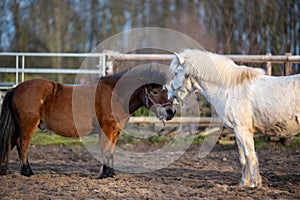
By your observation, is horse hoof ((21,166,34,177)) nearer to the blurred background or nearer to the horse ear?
the horse ear

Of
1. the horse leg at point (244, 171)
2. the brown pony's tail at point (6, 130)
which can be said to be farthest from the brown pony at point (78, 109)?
the horse leg at point (244, 171)

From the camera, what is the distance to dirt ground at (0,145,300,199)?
426 cm

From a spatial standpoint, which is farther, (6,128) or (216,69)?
(6,128)

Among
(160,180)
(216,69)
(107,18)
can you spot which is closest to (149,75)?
(216,69)

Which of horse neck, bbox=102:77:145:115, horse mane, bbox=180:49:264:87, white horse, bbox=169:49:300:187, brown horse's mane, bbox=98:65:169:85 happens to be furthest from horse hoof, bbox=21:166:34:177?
horse mane, bbox=180:49:264:87

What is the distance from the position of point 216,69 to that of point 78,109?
1892 millimetres

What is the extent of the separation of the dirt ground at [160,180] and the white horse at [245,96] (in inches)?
17.1

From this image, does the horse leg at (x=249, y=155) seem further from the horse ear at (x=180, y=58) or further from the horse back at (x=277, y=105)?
the horse ear at (x=180, y=58)

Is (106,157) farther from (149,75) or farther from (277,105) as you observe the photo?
(277,105)

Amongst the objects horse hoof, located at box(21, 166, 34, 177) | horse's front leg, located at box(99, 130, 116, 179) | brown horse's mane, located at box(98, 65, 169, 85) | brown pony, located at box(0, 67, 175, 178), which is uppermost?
brown horse's mane, located at box(98, 65, 169, 85)

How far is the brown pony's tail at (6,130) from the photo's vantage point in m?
5.40

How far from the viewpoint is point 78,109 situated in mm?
5566

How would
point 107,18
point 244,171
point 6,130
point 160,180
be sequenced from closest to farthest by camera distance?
point 244,171 < point 160,180 < point 6,130 < point 107,18

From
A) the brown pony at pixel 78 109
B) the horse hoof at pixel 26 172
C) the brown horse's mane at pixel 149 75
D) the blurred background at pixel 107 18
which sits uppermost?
the blurred background at pixel 107 18
